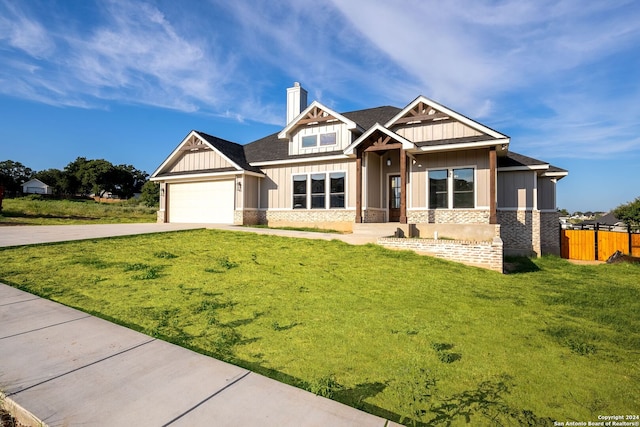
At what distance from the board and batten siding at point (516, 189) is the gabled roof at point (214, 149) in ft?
41.3

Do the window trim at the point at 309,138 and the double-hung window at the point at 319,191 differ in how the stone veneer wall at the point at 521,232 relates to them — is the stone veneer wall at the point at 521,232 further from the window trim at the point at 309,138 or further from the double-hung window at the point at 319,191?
Result: the window trim at the point at 309,138

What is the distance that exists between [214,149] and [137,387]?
1700 centimetres

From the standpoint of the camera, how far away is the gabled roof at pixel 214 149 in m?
17.9

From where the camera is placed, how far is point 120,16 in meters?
12.5

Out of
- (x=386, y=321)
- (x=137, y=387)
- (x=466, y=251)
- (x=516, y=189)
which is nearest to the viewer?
(x=137, y=387)

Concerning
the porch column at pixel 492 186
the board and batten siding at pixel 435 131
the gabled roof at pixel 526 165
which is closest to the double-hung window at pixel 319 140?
the board and batten siding at pixel 435 131

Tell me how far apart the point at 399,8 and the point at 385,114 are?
7753mm

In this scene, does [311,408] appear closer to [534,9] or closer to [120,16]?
[534,9]

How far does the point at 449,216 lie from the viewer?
14.4 m

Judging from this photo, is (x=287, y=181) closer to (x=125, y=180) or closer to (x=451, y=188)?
(x=451, y=188)

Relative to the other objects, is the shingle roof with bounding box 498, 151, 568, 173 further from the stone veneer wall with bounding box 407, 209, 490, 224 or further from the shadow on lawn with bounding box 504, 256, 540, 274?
the shadow on lawn with bounding box 504, 256, 540, 274

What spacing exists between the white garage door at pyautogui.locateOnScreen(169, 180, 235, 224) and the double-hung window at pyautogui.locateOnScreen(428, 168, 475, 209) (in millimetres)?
11025

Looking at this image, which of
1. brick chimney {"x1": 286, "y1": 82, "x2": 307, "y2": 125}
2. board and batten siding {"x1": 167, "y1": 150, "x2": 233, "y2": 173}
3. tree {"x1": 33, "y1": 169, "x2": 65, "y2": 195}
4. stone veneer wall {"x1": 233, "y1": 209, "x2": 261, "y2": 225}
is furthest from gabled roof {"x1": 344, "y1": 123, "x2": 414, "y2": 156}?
tree {"x1": 33, "y1": 169, "x2": 65, "y2": 195}

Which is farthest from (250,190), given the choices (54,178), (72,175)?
(54,178)
